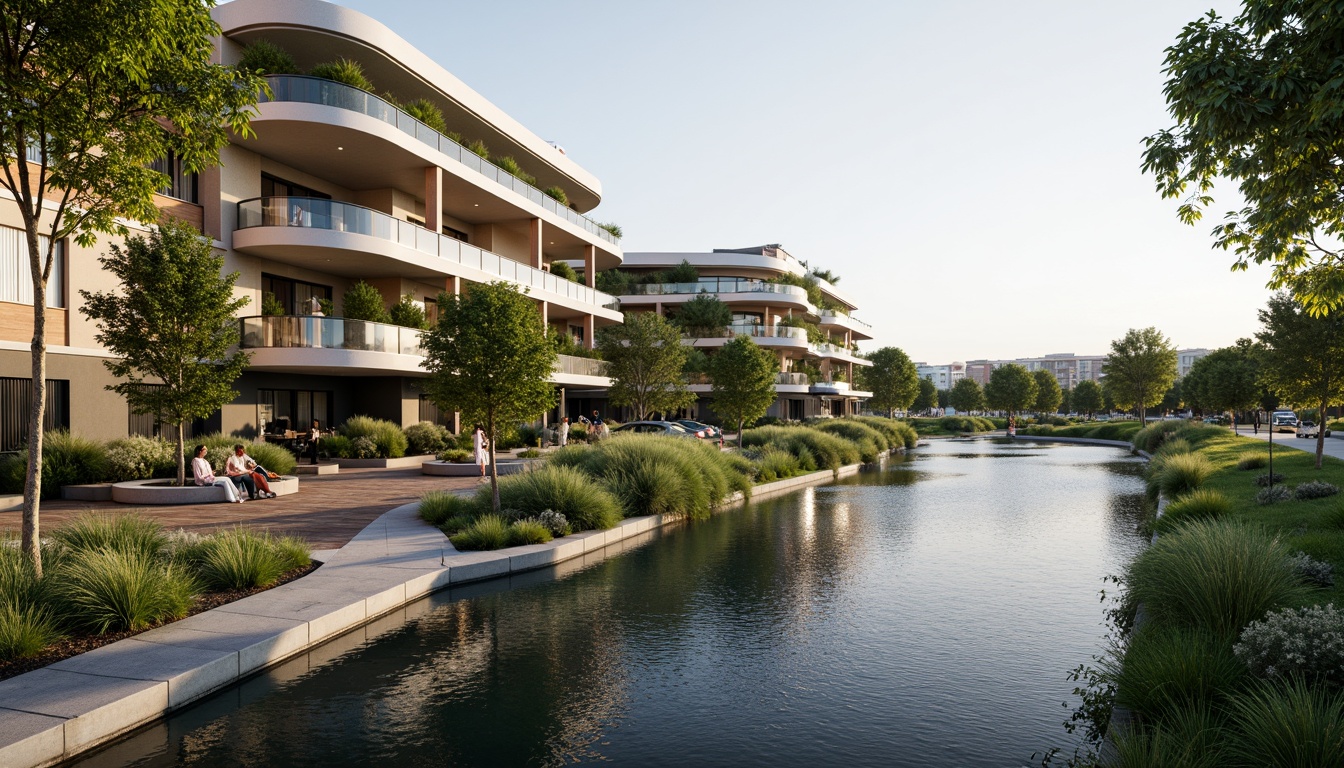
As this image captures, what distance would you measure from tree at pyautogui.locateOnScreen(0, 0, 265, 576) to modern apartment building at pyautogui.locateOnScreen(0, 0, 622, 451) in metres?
11.8

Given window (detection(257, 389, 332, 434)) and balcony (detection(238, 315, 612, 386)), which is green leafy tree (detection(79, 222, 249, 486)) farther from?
window (detection(257, 389, 332, 434))

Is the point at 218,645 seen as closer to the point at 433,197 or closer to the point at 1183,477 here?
the point at 1183,477

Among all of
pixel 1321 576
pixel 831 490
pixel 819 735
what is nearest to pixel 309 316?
pixel 831 490

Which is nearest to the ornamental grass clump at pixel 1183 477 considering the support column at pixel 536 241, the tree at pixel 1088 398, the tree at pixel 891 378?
the support column at pixel 536 241

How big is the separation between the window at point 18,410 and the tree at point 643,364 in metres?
21.9

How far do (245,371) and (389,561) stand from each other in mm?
16178

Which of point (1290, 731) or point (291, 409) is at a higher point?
point (291, 409)

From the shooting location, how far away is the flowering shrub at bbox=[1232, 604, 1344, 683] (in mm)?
5484

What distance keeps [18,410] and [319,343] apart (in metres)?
7.03

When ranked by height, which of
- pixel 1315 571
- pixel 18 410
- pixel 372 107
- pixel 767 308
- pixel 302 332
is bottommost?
pixel 1315 571

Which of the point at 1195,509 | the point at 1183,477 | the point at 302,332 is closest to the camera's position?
the point at 1195,509

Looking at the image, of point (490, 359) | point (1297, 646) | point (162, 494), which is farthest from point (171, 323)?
point (1297, 646)

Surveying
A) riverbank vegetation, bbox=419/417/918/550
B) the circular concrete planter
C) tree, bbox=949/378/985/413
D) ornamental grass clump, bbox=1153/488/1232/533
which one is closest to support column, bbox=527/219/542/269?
riverbank vegetation, bbox=419/417/918/550

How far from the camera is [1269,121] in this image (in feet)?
22.7
